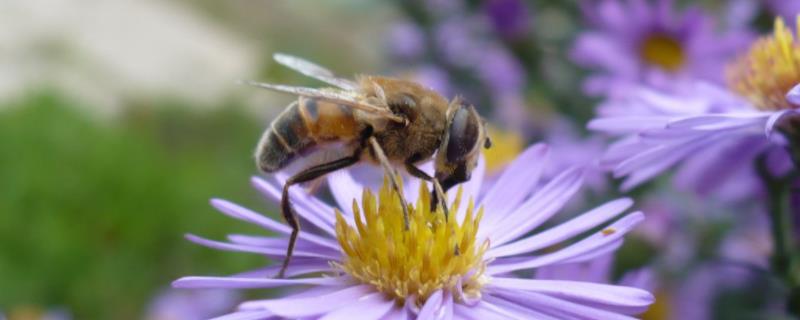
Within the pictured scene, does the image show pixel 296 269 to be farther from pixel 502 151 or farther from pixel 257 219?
pixel 502 151

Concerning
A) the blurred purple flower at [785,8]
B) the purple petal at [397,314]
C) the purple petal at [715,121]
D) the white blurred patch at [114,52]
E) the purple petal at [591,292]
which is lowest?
the purple petal at [397,314]

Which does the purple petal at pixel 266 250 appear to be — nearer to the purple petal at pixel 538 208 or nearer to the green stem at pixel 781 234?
the purple petal at pixel 538 208

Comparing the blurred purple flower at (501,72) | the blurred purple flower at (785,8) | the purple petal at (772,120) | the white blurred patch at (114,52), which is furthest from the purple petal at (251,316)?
the white blurred patch at (114,52)

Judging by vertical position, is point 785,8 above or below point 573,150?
above

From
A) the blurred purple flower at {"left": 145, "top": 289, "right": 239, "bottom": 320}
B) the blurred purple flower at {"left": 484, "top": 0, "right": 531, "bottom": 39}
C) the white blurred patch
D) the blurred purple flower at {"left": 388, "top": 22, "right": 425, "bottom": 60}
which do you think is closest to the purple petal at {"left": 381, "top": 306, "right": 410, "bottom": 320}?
the blurred purple flower at {"left": 145, "top": 289, "right": 239, "bottom": 320}

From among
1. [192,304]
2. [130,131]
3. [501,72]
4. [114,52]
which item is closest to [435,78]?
[501,72]

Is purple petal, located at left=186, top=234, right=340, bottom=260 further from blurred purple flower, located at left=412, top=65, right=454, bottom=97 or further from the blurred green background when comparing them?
blurred purple flower, located at left=412, top=65, right=454, bottom=97
